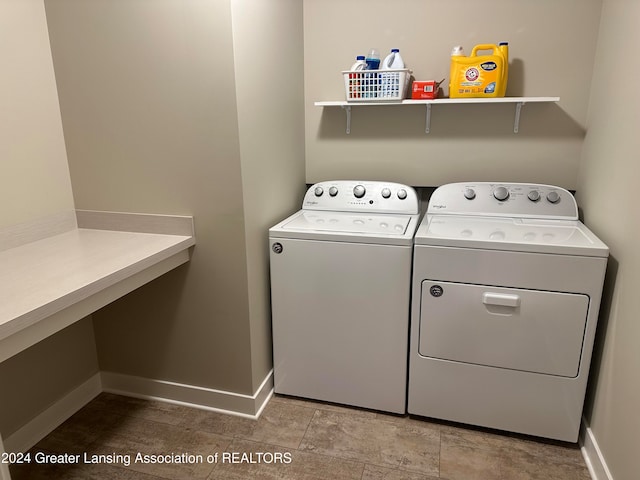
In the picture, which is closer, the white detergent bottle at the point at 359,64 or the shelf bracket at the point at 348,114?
the white detergent bottle at the point at 359,64

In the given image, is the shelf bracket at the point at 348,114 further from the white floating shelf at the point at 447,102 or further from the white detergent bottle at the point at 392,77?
the white detergent bottle at the point at 392,77

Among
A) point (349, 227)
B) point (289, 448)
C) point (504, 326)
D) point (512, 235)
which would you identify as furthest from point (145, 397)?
A: point (512, 235)

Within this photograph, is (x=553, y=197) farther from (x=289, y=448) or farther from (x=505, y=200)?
(x=289, y=448)

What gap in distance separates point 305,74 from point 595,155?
145 cm

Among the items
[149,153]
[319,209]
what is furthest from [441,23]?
[149,153]

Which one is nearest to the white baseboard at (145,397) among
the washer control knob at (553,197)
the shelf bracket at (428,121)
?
the shelf bracket at (428,121)

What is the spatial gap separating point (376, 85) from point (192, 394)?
1694mm

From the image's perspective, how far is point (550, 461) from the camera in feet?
5.68

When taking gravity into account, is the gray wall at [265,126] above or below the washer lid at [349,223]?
above

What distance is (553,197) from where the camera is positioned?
6.65ft

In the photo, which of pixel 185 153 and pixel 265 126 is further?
pixel 265 126

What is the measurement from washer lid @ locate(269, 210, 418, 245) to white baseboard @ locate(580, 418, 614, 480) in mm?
1040

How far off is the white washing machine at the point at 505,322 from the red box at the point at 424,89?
0.63m

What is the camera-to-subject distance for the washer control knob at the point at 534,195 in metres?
2.05
